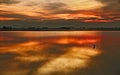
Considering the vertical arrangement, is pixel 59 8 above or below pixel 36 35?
above

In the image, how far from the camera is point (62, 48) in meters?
4.25

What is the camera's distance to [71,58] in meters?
3.74

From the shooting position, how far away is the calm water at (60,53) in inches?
127

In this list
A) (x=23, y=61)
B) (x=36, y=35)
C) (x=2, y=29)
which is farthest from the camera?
(x=2, y=29)

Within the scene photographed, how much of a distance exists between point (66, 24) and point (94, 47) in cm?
178

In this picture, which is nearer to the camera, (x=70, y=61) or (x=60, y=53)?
(x=70, y=61)

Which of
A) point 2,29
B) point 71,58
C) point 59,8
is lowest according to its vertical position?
point 71,58

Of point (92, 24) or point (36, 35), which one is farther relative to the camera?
point (92, 24)

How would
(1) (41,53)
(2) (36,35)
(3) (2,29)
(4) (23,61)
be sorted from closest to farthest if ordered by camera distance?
(4) (23,61), (1) (41,53), (2) (36,35), (3) (2,29)

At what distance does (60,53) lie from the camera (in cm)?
397

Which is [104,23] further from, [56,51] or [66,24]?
[56,51]

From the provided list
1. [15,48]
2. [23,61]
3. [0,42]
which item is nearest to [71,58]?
[23,61]

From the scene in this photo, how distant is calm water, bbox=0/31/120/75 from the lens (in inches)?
127

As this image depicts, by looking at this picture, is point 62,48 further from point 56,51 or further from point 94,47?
point 94,47
